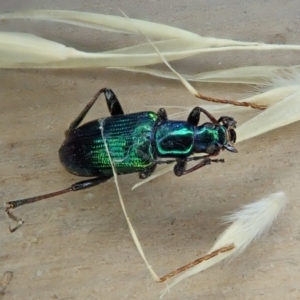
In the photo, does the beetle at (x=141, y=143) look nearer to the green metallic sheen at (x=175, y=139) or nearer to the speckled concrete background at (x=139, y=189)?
the green metallic sheen at (x=175, y=139)

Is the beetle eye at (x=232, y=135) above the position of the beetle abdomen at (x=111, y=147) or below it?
above

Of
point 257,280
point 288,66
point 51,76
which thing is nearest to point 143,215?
point 257,280

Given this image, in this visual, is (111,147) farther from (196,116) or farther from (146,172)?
(196,116)

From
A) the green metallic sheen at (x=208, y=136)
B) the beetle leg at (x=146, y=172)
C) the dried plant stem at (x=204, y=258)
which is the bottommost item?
the dried plant stem at (x=204, y=258)

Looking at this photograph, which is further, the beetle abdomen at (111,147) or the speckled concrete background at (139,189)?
the speckled concrete background at (139,189)

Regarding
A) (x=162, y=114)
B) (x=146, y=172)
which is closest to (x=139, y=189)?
(x=146, y=172)

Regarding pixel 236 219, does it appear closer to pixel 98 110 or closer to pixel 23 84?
pixel 98 110

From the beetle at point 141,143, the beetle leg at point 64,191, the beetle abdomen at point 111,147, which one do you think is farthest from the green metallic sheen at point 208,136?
the beetle leg at point 64,191

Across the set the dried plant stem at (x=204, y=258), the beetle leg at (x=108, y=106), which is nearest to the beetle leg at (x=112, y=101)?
the beetle leg at (x=108, y=106)
